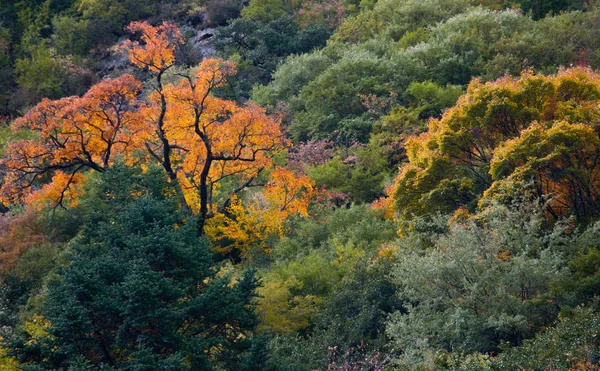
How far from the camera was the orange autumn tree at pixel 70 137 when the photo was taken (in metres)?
21.2

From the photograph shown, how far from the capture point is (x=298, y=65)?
41344 millimetres

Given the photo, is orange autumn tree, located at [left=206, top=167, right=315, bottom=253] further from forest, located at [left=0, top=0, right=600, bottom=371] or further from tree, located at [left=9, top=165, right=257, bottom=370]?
tree, located at [left=9, top=165, right=257, bottom=370]

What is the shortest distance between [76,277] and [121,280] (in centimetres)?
112

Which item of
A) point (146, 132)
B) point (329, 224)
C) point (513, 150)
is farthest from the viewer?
point (329, 224)

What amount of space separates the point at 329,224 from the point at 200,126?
6.33 metres

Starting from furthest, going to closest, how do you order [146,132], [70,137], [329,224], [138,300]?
1. [329,224]
2. [146,132]
3. [70,137]
4. [138,300]

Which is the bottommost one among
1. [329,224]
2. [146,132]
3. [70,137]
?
[329,224]

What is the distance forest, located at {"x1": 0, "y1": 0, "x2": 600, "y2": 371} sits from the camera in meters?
15.6

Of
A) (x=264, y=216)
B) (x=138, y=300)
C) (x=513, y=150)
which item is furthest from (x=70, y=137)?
(x=513, y=150)

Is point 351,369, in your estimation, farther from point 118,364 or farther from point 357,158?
point 357,158

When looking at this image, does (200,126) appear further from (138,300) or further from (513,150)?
(513,150)

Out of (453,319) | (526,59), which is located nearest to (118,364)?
(453,319)

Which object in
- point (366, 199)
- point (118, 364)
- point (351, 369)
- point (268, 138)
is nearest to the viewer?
point (118, 364)

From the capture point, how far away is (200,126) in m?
23.2
